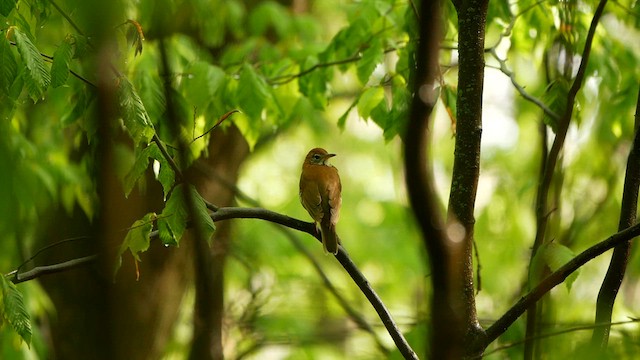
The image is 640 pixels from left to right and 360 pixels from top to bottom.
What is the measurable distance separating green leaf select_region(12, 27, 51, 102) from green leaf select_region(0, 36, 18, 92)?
3cm

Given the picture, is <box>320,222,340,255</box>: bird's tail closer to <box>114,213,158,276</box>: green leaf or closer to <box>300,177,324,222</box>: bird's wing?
<box>300,177,324,222</box>: bird's wing

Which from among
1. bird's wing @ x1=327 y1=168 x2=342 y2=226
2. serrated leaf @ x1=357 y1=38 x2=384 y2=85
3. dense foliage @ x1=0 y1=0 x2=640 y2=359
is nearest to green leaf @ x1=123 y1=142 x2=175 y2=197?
dense foliage @ x1=0 y1=0 x2=640 y2=359

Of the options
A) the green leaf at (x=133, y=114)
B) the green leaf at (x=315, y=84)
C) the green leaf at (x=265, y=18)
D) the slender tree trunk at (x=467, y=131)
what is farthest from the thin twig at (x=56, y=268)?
the green leaf at (x=265, y=18)

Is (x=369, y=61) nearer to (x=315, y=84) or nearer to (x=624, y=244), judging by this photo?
(x=315, y=84)

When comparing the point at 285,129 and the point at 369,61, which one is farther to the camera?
the point at 285,129

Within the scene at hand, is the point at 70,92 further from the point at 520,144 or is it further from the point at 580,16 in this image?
the point at 520,144

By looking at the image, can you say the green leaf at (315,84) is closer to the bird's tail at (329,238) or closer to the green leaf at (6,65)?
the bird's tail at (329,238)

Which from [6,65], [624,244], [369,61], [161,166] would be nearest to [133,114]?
[161,166]

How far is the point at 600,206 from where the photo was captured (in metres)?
6.61

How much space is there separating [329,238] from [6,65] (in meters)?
2.08

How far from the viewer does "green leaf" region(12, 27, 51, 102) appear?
8.52ft

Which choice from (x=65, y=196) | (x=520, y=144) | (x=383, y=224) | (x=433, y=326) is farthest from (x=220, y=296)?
(x=520, y=144)

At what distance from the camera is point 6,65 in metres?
2.57

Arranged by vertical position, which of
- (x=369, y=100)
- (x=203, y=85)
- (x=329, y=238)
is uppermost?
(x=203, y=85)
